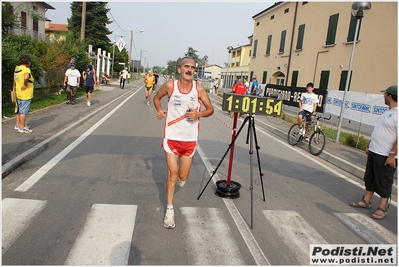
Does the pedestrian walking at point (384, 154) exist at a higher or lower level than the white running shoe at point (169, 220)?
higher

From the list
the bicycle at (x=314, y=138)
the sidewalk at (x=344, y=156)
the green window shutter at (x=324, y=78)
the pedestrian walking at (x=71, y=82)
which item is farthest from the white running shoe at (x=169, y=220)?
the green window shutter at (x=324, y=78)

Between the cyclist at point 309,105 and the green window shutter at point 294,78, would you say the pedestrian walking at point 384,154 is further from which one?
A: the green window shutter at point 294,78

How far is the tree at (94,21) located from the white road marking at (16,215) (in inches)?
1743

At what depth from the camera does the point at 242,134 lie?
11.0 metres

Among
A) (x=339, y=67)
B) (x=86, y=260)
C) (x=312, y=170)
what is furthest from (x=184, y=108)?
(x=339, y=67)

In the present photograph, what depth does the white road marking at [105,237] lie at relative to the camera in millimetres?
3066

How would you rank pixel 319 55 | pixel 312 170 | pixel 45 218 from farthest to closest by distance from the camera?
pixel 319 55, pixel 312 170, pixel 45 218

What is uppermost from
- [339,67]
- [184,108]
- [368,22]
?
[368,22]

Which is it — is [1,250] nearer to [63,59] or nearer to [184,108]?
[184,108]

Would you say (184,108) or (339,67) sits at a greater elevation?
(339,67)

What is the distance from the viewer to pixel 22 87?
304 inches

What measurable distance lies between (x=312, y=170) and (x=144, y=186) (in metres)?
4.01

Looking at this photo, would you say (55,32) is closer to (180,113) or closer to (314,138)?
A: (314,138)

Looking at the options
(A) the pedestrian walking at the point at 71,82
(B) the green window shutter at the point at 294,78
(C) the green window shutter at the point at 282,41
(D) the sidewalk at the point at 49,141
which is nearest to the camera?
(D) the sidewalk at the point at 49,141
